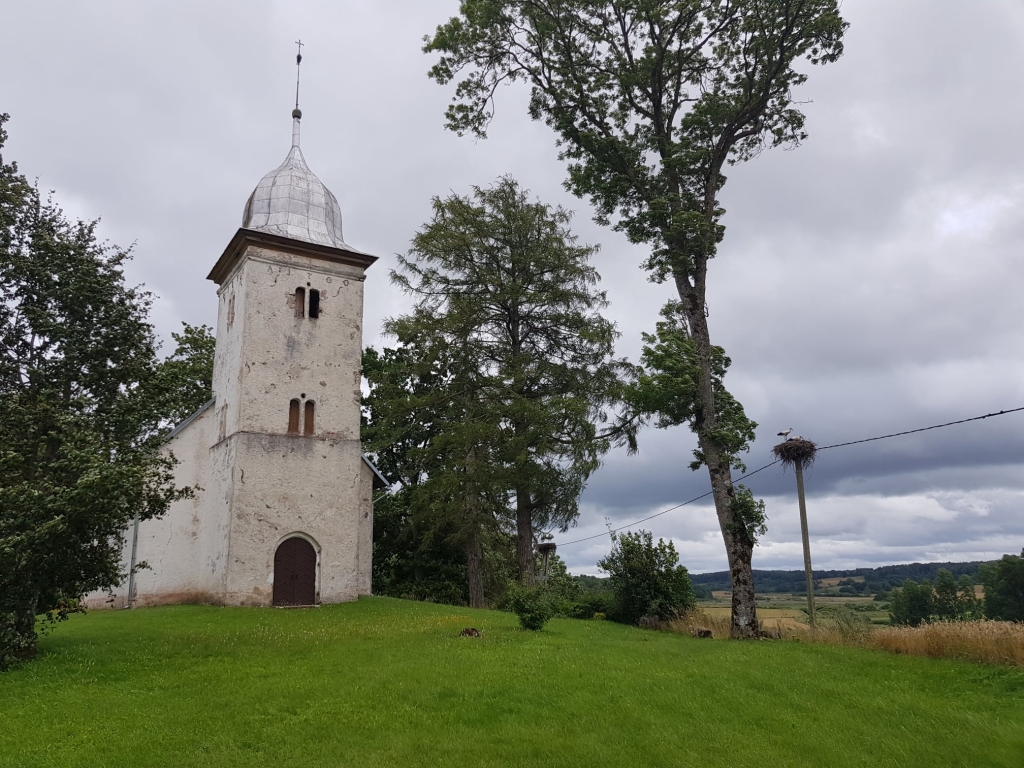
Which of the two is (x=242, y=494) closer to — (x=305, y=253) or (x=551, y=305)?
(x=305, y=253)

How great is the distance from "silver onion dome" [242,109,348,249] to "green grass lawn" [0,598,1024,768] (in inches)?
585

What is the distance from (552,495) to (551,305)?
685 centimetres

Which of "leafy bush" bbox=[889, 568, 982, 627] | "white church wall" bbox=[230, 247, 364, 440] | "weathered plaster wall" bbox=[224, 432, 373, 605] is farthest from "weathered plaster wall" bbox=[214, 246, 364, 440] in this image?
"leafy bush" bbox=[889, 568, 982, 627]

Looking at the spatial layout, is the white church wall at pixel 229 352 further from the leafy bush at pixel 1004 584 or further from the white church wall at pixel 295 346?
the leafy bush at pixel 1004 584

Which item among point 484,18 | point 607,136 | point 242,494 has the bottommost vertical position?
point 242,494

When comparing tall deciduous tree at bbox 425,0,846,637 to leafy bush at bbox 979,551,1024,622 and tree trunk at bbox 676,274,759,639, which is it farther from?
leafy bush at bbox 979,551,1024,622

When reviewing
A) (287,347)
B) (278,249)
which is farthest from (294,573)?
(278,249)

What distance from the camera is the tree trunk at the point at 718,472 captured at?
16641 mm

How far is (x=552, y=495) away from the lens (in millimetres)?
23734

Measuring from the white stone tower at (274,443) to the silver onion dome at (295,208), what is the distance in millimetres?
59

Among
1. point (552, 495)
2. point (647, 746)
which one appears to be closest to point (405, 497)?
point (552, 495)

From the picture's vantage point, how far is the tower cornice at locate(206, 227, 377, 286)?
2289 centimetres

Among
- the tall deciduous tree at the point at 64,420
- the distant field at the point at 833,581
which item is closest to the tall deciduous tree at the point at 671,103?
the tall deciduous tree at the point at 64,420

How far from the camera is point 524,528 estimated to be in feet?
79.4
